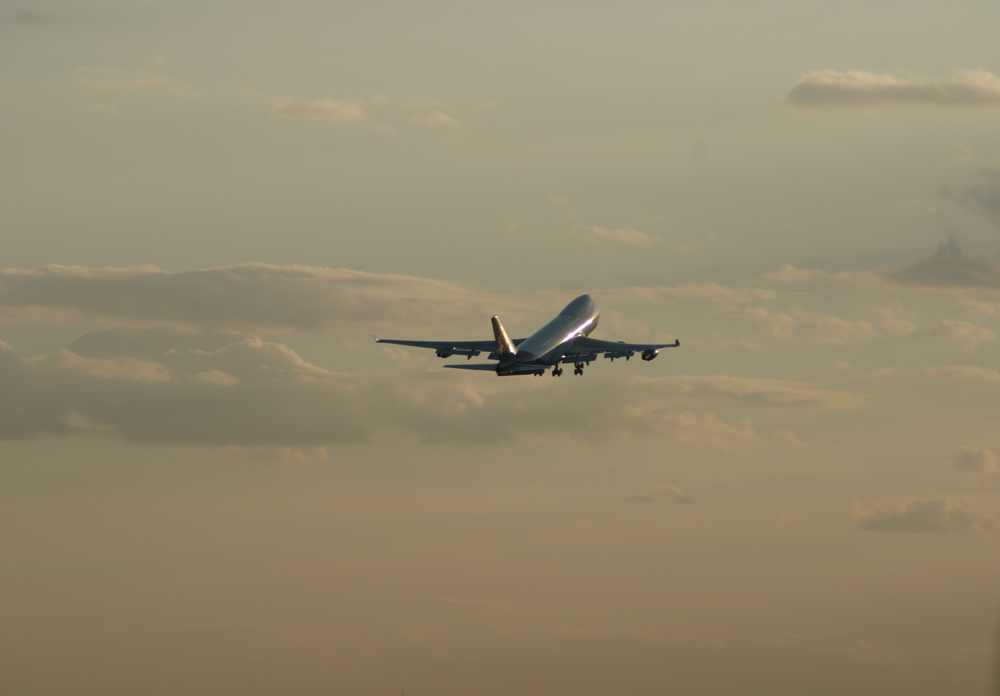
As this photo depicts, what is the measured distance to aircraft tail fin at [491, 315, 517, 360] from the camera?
4678 inches

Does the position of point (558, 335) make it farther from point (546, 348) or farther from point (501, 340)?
point (501, 340)

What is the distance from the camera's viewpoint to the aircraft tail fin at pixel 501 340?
118825 millimetres

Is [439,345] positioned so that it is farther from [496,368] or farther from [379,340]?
[496,368]

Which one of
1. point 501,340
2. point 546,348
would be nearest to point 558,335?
point 546,348

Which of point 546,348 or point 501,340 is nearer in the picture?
point 501,340

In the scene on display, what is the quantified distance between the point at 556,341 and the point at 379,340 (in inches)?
904

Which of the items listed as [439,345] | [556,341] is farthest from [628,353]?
[439,345]

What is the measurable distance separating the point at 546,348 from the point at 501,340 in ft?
43.5

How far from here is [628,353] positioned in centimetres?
14075

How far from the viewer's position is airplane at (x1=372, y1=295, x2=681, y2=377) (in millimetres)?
121188

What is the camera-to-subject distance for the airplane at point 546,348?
121 m

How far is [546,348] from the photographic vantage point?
13250 cm

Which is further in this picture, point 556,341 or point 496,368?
point 556,341

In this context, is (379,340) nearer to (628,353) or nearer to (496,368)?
(496,368)
